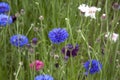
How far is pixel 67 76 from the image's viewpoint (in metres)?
1.53

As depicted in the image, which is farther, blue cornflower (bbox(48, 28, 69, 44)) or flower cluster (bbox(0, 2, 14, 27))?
flower cluster (bbox(0, 2, 14, 27))

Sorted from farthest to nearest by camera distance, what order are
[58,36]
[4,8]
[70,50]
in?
[4,8]
[58,36]
[70,50]

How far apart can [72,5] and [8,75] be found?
0.65 metres

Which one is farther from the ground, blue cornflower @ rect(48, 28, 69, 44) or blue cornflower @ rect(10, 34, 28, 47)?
blue cornflower @ rect(48, 28, 69, 44)

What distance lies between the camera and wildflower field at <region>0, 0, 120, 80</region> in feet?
4.83

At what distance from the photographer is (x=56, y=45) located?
6.14 ft

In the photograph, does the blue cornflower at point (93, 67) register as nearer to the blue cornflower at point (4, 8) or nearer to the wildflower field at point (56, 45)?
the wildflower field at point (56, 45)

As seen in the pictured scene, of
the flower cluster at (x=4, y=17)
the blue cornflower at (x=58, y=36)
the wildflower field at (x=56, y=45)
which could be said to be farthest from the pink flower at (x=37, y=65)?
the flower cluster at (x=4, y=17)

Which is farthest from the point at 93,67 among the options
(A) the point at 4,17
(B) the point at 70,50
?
(A) the point at 4,17

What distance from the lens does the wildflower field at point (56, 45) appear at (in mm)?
1474

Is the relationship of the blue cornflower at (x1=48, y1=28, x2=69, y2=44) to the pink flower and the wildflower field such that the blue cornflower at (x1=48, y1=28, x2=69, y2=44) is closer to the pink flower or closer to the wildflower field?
the wildflower field

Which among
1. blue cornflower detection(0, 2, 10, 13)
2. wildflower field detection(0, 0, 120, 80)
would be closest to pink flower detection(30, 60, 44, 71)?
wildflower field detection(0, 0, 120, 80)

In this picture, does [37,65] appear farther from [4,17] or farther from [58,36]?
[4,17]

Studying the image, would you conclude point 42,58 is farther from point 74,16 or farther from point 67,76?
point 74,16
